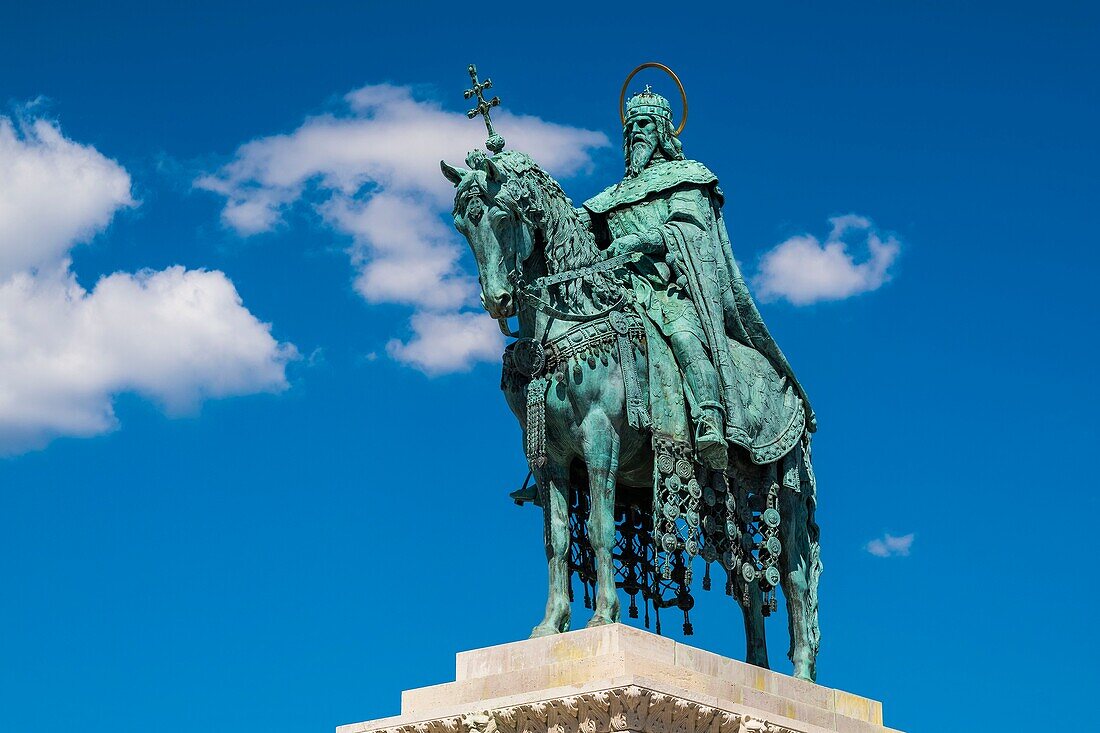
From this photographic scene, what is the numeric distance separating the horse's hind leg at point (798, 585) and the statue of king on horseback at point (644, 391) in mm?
24

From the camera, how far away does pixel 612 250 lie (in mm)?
22000

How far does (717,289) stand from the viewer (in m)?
22.1

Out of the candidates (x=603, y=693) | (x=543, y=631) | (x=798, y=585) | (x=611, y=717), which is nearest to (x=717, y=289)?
(x=798, y=585)

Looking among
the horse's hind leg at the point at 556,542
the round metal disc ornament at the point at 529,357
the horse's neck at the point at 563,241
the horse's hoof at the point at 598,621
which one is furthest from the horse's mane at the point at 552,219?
the horse's hoof at the point at 598,621

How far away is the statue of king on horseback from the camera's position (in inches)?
819

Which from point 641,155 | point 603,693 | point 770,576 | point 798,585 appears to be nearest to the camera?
point 603,693

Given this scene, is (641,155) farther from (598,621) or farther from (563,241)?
(598,621)

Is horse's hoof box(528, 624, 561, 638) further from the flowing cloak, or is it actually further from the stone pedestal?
the flowing cloak

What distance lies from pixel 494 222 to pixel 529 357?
5.18ft

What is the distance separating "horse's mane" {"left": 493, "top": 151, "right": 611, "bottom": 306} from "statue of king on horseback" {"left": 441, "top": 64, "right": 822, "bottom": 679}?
0.8 inches

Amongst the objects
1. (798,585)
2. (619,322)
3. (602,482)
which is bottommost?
(798,585)

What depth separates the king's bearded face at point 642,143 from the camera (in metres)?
23.3

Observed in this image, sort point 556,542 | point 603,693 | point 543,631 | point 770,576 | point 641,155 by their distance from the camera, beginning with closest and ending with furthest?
point 603,693 → point 543,631 → point 556,542 → point 770,576 → point 641,155

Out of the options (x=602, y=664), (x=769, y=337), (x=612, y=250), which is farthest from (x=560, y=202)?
(x=602, y=664)
